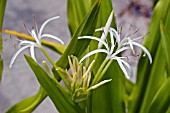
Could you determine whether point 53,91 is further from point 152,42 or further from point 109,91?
point 152,42

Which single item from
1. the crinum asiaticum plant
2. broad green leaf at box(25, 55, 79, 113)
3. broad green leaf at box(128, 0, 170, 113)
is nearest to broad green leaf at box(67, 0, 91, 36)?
the crinum asiaticum plant

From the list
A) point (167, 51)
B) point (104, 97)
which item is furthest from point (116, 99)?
point (167, 51)

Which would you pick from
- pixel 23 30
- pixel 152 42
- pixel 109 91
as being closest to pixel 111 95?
pixel 109 91

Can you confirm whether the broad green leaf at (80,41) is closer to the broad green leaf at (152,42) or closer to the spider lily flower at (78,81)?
the spider lily flower at (78,81)

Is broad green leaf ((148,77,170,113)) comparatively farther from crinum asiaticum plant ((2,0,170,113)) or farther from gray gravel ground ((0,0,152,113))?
gray gravel ground ((0,0,152,113))

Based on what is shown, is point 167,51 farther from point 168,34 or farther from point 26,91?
point 26,91

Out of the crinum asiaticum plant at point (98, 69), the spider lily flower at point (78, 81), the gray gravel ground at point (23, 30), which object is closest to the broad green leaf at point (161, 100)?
the crinum asiaticum plant at point (98, 69)
